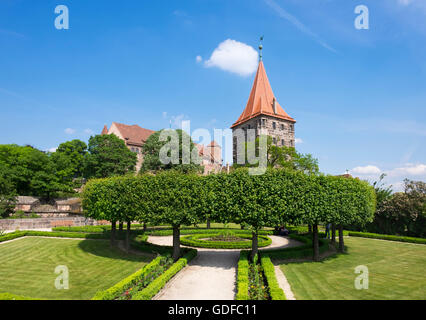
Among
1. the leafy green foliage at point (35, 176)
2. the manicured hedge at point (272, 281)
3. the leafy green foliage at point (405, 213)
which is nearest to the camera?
the manicured hedge at point (272, 281)

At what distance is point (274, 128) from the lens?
229ft

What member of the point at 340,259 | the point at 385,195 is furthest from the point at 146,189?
the point at 385,195

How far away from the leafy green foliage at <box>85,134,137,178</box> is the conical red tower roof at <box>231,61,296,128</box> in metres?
34.4

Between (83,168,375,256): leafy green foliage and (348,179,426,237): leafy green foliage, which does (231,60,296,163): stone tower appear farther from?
(83,168,375,256): leafy green foliage

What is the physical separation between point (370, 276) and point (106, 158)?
57678 millimetres

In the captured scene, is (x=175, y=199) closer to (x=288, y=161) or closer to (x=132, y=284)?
(x=132, y=284)

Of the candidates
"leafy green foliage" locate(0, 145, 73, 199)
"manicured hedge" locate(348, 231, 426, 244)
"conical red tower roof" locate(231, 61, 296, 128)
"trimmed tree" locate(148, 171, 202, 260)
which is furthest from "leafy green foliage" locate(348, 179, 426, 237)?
"leafy green foliage" locate(0, 145, 73, 199)

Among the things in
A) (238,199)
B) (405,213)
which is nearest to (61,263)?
(238,199)

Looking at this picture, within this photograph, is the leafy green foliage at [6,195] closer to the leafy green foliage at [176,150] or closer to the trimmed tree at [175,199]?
the leafy green foliage at [176,150]

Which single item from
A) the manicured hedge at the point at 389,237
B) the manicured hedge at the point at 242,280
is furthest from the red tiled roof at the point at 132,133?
the manicured hedge at the point at 242,280

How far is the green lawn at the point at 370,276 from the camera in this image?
13.5 m

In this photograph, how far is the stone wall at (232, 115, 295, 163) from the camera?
67.6m

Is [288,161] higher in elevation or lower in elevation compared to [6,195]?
higher
